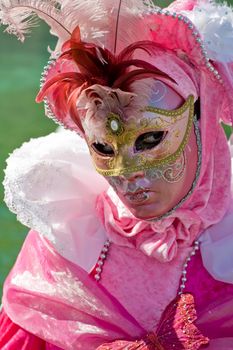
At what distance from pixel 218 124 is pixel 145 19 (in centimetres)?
26

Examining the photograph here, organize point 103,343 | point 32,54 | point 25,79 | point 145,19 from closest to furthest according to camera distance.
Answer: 1. point 145,19
2. point 103,343
3. point 25,79
4. point 32,54

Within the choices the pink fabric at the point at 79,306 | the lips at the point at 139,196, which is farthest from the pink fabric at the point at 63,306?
the lips at the point at 139,196

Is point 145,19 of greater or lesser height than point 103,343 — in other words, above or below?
above

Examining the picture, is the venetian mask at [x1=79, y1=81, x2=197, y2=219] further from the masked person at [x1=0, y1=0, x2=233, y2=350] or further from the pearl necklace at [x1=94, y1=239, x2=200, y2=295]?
the pearl necklace at [x1=94, y1=239, x2=200, y2=295]

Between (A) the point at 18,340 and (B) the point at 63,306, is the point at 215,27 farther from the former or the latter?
(A) the point at 18,340

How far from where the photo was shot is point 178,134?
5.31ft

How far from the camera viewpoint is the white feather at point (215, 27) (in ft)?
5.32

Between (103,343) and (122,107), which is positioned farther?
(103,343)

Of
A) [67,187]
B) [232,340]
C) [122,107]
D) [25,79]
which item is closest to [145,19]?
[122,107]

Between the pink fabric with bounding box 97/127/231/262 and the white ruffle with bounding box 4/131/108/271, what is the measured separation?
0.23 feet

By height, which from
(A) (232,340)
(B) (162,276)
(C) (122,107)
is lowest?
(A) (232,340)

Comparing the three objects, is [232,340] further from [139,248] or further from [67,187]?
[67,187]

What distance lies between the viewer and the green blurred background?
133 inches

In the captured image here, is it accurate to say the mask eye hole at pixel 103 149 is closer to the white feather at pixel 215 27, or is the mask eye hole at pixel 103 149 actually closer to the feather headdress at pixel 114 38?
the feather headdress at pixel 114 38
